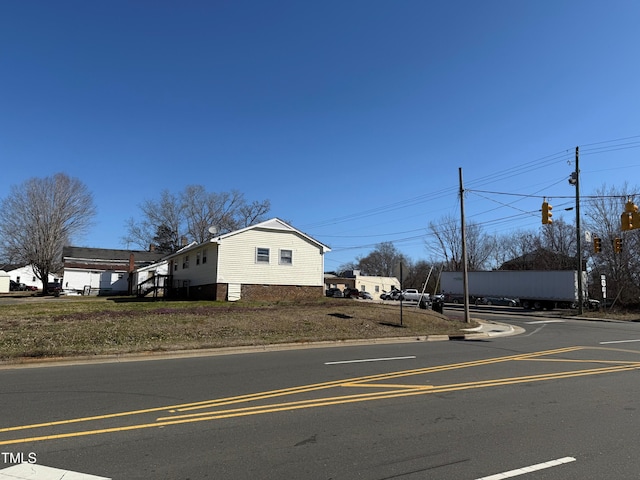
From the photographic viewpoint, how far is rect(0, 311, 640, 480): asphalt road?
4535 mm

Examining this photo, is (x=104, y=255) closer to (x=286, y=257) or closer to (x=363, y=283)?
(x=286, y=257)

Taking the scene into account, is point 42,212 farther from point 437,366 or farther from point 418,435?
point 418,435

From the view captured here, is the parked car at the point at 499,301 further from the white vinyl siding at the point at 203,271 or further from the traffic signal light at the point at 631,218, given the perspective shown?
the white vinyl siding at the point at 203,271

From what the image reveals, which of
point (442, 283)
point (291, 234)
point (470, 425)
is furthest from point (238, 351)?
point (442, 283)

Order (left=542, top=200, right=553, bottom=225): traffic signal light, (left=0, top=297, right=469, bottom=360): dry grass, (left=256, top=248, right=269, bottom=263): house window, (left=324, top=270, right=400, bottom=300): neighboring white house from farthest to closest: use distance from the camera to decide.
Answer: (left=324, top=270, right=400, bottom=300): neighboring white house → (left=256, top=248, right=269, bottom=263): house window → (left=542, top=200, right=553, bottom=225): traffic signal light → (left=0, top=297, right=469, bottom=360): dry grass

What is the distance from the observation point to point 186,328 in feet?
52.0

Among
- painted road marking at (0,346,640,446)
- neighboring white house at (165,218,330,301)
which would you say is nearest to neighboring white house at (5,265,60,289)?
neighboring white house at (165,218,330,301)

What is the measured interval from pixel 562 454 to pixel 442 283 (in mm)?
49690

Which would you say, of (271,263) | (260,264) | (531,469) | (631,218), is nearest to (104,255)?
(260,264)

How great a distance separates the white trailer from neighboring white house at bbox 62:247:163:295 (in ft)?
127

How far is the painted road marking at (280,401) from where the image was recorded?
5.66 m

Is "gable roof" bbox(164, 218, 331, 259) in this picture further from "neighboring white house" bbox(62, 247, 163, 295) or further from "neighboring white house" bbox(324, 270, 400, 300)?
"neighboring white house" bbox(324, 270, 400, 300)

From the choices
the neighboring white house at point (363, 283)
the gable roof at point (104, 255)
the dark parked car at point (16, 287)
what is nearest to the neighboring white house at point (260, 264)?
the gable roof at point (104, 255)

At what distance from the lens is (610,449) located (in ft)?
16.5
